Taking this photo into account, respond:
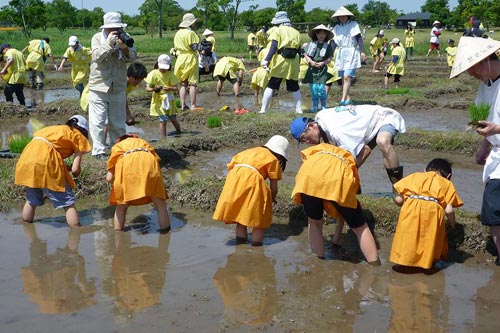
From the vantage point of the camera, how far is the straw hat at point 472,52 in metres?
4.75

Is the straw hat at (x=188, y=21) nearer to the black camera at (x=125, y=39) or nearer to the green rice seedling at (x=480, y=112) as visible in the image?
the black camera at (x=125, y=39)

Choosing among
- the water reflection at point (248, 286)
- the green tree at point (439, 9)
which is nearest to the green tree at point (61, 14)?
the green tree at point (439, 9)

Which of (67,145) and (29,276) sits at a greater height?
(67,145)

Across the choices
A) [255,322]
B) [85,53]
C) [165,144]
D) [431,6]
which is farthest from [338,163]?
[431,6]

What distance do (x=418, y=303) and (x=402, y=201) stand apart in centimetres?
107

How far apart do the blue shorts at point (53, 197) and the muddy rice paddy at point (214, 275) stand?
25cm

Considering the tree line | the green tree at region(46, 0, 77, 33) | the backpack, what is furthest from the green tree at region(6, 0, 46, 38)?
the backpack

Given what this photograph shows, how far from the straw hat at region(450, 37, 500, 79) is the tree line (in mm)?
37622

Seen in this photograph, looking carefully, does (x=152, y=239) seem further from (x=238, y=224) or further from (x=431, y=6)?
(x=431, y=6)

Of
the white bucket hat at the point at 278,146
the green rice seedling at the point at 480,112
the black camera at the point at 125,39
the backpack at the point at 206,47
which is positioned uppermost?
the black camera at the point at 125,39

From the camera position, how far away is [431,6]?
77.9m

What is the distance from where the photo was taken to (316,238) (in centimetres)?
536

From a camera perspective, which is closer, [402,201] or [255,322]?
[255,322]

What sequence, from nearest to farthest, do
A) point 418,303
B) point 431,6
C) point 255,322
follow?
1. point 255,322
2. point 418,303
3. point 431,6
